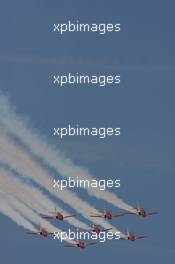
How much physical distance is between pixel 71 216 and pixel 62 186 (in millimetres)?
2419

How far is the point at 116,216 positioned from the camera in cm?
5603

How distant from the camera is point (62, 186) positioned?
5422 cm

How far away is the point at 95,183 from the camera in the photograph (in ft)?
177

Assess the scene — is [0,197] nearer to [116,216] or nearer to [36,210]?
[36,210]

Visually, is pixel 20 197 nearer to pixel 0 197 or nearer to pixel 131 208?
pixel 0 197

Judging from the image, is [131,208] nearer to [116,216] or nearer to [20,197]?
[116,216]

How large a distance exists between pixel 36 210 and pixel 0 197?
2064 mm

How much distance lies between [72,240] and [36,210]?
98.9 inches

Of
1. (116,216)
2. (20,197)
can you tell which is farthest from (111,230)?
(20,197)

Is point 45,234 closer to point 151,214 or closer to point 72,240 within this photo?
point 72,240

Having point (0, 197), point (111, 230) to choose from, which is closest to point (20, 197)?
point (0, 197)

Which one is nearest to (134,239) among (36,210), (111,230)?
(111,230)

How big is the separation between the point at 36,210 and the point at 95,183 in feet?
12.6

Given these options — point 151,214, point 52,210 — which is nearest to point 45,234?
point 52,210
